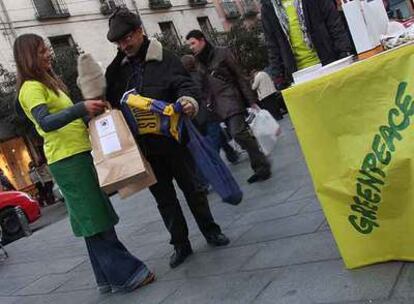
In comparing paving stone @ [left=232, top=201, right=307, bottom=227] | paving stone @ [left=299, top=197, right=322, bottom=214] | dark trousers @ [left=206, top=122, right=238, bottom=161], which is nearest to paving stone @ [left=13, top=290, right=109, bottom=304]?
paving stone @ [left=232, top=201, right=307, bottom=227]

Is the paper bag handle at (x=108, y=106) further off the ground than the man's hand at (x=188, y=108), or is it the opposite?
the paper bag handle at (x=108, y=106)

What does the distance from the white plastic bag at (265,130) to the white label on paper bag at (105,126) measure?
2788 millimetres

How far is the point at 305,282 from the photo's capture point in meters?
3.38

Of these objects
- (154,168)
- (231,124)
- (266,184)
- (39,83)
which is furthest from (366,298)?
(231,124)

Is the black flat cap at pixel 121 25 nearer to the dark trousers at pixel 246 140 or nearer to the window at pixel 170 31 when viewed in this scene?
the dark trousers at pixel 246 140

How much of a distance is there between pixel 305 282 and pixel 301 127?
87cm

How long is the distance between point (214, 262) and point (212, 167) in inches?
27.4

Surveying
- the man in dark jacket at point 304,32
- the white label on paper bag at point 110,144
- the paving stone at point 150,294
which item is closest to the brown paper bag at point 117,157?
the white label on paper bag at point 110,144

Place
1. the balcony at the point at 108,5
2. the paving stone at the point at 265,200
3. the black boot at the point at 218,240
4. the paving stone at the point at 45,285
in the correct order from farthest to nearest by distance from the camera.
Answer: the balcony at the point at 108,5 → the paving stone at the point at 265,200 → the paving stone at the point at 45,285 → the black boot at the point at 218,240

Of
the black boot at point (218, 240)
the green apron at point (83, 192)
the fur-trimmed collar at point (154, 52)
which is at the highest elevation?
the fur-trimmed collar at point (154, 52)

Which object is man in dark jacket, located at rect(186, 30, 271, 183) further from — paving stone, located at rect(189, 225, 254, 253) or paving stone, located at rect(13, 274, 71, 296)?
paving stone, located at rect(13, 274, 71, 296)

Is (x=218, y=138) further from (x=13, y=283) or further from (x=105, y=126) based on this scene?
(x=105, y=126)

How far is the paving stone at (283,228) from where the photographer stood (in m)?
4.37

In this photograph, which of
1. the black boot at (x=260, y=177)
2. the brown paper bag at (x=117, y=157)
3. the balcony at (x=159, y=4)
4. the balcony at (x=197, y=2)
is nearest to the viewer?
the brown paper bag at (x=117, y=157)
